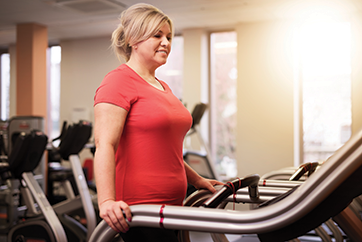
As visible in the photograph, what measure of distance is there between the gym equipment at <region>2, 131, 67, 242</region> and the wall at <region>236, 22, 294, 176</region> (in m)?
3.50

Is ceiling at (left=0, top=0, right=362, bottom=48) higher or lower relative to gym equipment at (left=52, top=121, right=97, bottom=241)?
higher

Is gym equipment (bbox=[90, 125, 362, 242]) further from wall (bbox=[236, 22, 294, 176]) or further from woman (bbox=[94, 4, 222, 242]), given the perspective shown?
wall (bbox=[236, 22, 294, 176])

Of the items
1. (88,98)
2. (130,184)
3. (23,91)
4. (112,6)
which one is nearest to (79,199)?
(130,184)

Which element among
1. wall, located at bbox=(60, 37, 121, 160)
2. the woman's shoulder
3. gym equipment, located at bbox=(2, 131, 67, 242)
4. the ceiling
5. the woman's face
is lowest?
gym equipment, located at bbox=(2, 131, 67, 242)

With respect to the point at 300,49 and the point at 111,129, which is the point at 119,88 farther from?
the point at 300,49

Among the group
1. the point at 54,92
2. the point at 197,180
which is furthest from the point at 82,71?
the point at 197,180

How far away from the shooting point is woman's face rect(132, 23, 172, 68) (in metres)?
1.20

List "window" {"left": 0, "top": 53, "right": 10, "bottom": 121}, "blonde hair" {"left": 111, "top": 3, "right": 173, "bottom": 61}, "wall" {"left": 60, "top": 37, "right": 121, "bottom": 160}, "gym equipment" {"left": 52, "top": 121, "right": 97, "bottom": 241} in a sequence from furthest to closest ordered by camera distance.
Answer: "window" {"left": 0, "top": 53, "right": 10, "bottom": 121}, "wall" {"left": 60, "top": 37, "right": 121, "bottom": 160}, "gym equipment" {"left": 52, "top": 121, "right": 97, "bottom": 241}, "blonde hair" {"left": 111, "top": 3, "right": 173, "bottom": 61}

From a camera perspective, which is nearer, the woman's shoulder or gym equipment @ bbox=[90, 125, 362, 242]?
gym equipment @ bbox=[90, 125, 362, 242]

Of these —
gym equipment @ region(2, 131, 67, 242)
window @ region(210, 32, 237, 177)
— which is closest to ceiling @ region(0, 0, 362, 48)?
window @ region(210, 32, 237, 177)

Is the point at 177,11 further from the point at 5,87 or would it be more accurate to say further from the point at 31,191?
the point at 5,87

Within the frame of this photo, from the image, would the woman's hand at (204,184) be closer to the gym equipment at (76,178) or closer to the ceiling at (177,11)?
the gym equipment at (76,178)

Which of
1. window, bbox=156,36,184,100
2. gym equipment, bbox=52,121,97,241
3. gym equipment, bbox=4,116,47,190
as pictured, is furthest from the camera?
window, bbox=156,36,184,100

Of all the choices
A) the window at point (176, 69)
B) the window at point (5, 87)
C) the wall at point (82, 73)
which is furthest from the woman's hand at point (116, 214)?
the window at point (5, 87)
